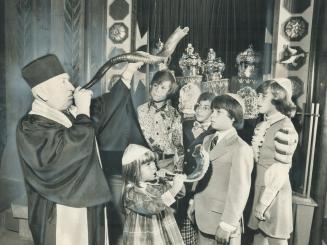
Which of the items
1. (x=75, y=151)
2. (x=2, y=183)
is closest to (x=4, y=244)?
(x=2, y=183)

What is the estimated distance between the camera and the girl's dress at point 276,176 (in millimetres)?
1727

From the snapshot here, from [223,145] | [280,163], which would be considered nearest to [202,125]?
[223,145]

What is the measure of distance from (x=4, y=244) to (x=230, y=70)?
6.33 feet

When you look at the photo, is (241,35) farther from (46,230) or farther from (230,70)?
(46,230)

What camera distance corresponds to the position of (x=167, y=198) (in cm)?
167

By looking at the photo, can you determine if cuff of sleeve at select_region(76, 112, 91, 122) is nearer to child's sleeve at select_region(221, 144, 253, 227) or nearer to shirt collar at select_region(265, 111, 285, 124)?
child's sleeve at select_region(221, 144, 253, 227)

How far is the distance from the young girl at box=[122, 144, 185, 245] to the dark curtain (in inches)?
24.4

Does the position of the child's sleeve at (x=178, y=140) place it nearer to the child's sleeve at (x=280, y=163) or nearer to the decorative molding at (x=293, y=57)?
the child's sleeve at (x=280, y=163)

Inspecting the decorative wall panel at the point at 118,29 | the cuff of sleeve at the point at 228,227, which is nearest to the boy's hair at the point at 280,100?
the cuff of sleeve at the point at 228,227

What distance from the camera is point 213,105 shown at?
5.91 feet

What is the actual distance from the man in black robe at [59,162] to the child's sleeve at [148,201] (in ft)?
0.47

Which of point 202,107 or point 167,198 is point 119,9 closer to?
point 202,107

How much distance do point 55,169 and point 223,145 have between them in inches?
34.7

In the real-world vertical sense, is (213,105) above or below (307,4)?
below
